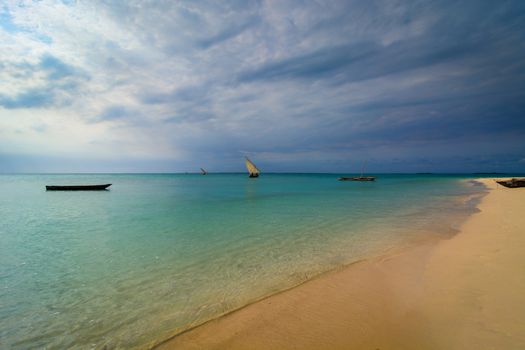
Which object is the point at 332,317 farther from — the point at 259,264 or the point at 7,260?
the point at 7,260

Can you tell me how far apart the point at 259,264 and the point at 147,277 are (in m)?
3.29

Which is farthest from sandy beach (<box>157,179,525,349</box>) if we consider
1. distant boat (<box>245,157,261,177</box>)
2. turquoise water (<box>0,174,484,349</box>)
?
distant boat (<box>245,157,261,177</box>)

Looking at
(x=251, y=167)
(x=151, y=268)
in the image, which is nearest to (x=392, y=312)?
(x=151, y=268)

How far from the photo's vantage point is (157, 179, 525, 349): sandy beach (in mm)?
3734

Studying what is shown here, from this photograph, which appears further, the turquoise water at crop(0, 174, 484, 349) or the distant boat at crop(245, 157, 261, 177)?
the distant boat at crop(245, 157, 261, 177)

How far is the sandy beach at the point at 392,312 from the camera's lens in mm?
3734

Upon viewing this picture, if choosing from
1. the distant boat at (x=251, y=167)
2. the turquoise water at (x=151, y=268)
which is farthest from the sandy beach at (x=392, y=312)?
the distant boat at (x=251, y=167)

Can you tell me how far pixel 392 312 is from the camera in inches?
177

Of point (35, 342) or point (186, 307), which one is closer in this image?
point (35, 342)

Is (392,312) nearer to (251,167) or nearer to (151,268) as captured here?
(151,268)

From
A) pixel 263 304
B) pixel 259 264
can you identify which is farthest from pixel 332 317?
pixel 259 264

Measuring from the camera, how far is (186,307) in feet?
17.1

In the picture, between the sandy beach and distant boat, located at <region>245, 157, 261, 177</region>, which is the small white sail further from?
the sandy beach

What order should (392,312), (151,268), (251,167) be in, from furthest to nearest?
(251,167) → (151,268) → (392,312)
